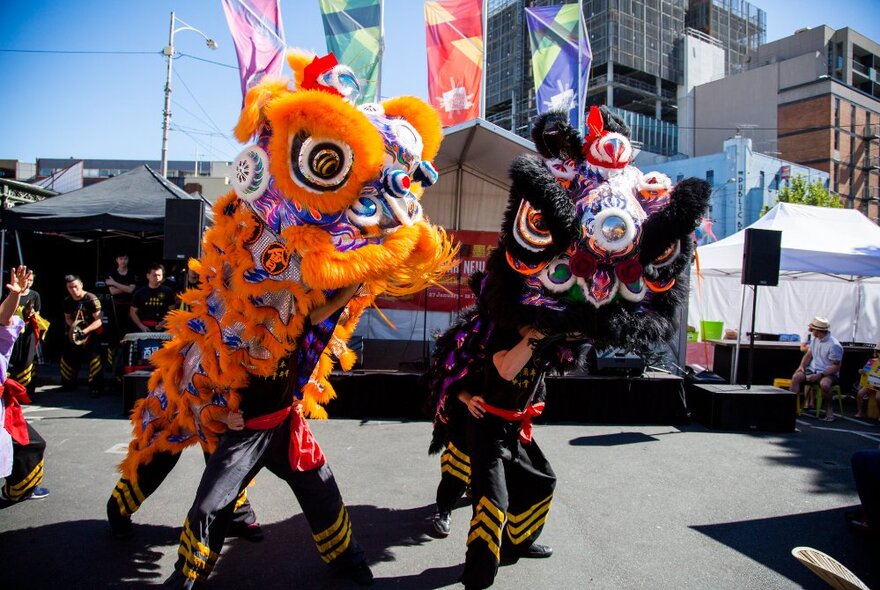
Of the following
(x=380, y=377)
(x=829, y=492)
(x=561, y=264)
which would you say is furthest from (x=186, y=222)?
(x=829, y=492)

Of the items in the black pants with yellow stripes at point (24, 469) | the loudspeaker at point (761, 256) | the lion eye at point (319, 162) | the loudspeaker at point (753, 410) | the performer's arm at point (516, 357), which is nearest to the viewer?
the lion eye at point (319, 162)

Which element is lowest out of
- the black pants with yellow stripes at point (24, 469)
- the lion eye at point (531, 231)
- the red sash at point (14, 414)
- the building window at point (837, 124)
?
the black pants with yellow stripes at point (24, 469)

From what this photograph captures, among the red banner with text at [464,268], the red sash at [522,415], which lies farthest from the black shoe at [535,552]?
the red banner with text at [464,268]

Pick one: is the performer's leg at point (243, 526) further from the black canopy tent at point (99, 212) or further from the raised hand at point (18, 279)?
the black canopy tent at point (99, 212)

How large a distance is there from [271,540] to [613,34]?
52.0m

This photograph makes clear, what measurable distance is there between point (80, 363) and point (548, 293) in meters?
7.21

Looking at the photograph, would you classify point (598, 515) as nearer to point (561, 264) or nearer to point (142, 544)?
point (561, 264)

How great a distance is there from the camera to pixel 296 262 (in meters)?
2.31

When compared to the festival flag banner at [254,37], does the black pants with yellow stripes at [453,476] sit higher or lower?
lower

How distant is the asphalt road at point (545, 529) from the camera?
2.88 meters

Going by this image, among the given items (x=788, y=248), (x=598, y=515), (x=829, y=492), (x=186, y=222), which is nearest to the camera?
(x=598, y=515)

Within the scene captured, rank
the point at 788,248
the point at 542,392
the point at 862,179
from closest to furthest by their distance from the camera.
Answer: the point at 542,392 < the point at 788,248 < the point at 862,179

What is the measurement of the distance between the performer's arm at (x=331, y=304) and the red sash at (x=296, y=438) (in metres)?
0.51

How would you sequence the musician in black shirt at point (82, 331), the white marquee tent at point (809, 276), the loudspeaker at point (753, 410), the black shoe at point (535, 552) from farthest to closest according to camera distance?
1. the white marquee tent at point (809, 276)
2. the musician in black shirt at point (82, 331)
3. the loudspeaker at point (753, 410)
4. the black shoe at point (535, 552)
